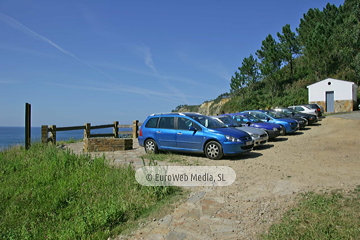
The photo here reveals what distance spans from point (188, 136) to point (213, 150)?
1.04m

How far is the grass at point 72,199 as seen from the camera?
4.95 metres

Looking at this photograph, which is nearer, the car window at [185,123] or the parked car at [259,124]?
the car window at [185,123]

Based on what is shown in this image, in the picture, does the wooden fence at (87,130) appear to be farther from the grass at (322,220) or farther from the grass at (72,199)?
the grass at (322,220)

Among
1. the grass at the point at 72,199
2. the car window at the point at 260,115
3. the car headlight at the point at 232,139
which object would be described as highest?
the car window at the point at 260,115

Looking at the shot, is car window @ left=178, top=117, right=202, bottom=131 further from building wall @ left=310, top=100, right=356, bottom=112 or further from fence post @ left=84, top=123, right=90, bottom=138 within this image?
building wall @ left=310, top=100, right=356, bottom=112

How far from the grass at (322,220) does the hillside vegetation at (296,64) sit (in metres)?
31.5

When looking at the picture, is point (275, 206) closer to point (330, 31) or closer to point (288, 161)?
point (288, 161)

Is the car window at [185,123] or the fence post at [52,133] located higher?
the car window at [185,123]

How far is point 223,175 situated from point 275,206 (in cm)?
232

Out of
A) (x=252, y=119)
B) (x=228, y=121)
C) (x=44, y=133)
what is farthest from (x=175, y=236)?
(x=252, y=119)

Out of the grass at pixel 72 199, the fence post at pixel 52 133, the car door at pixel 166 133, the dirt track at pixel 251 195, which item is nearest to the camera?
the dirt track at pixel 251 195

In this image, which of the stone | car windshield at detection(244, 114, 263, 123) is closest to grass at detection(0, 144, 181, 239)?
the stone

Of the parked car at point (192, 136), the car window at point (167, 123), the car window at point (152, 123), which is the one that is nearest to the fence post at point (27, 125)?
the parked car at point (192, 136)

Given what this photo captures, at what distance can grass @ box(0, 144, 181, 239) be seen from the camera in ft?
16.2
